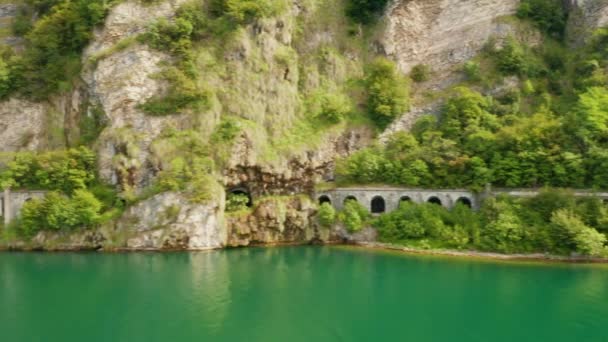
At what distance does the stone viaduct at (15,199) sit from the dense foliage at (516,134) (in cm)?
2433

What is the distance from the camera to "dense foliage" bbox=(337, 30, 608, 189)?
38.3m

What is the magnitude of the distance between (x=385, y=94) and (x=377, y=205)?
10.4 m

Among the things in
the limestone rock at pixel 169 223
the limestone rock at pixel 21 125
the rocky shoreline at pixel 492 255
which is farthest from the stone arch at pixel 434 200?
the limestone rock at pixel 21 125

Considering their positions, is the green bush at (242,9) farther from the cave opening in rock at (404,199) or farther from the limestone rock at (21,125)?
the cave opening in rock at (404,199)

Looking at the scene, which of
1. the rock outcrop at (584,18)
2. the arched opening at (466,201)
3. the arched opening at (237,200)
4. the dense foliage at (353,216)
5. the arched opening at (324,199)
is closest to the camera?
the arched opening at (466,201)

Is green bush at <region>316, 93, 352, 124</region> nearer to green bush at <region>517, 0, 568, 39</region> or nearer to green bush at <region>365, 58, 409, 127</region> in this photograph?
green bush at <region>365, 58, 409, 127</region>

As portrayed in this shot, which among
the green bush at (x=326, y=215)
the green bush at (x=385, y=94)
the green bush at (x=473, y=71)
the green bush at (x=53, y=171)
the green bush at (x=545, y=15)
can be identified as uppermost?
the green bush at (x=545, y=15)

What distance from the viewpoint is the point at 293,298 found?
2869 cm

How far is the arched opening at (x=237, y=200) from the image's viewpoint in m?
41.5

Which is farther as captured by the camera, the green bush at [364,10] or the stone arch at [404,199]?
the green bush at [364,10]

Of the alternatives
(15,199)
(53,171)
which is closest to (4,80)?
(53,171)

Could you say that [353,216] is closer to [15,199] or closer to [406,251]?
[406,251]

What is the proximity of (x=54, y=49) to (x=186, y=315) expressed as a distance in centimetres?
3102

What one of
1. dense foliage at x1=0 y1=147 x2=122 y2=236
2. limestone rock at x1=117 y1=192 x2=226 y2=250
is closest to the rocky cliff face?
limestone rock at x1=117 y1=192 x2=226 y2=250
